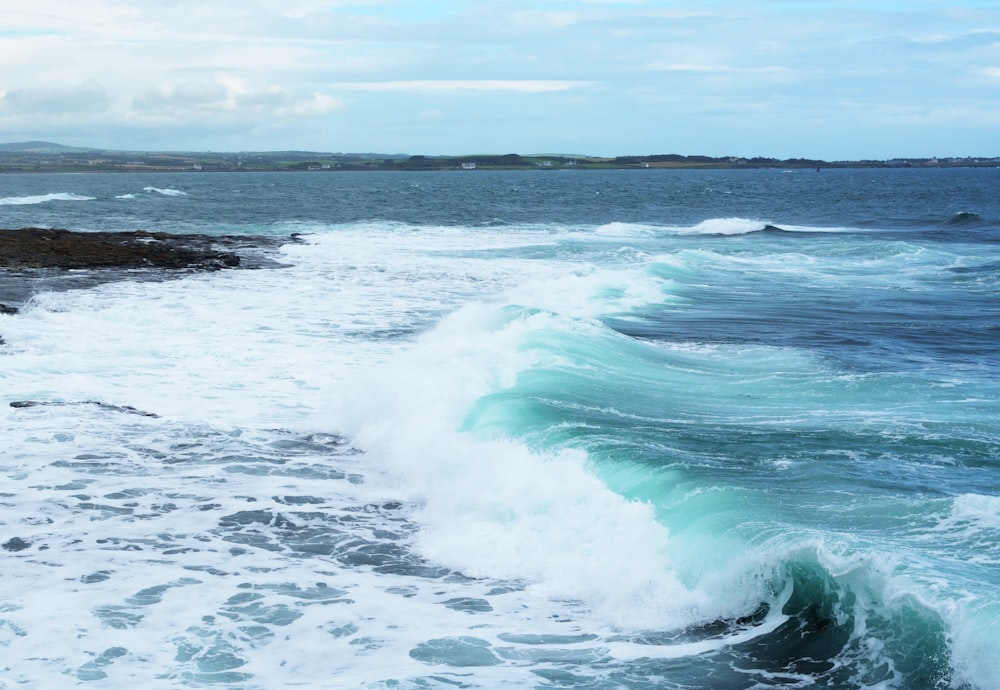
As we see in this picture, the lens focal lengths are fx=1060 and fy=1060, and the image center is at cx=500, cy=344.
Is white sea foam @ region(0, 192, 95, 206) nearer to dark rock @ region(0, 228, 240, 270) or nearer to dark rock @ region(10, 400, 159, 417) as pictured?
dark rock @ region(0, 228, 240, 270)

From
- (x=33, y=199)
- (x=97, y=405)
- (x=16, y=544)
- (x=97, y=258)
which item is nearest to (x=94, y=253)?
(x=97, y=258)

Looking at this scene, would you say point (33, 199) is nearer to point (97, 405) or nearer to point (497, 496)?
point (97, 405)

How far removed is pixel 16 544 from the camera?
29.5 feet

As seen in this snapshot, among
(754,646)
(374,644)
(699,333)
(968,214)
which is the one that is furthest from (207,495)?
(968,214)

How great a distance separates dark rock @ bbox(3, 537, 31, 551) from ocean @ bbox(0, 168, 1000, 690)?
0.02 metres

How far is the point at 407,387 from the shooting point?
1361cm

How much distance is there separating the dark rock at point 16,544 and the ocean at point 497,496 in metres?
0.02

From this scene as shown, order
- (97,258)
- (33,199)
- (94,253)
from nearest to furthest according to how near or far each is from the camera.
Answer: (97,258), (94,253), (33,199)

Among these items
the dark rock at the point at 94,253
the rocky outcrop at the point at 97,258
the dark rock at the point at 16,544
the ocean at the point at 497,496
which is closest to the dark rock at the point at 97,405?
the ocean at the point at 497,496

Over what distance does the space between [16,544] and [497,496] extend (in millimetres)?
4209

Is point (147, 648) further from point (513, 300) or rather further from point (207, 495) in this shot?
point (513, 300)

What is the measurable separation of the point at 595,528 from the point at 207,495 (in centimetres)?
386

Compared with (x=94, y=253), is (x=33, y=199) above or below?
above

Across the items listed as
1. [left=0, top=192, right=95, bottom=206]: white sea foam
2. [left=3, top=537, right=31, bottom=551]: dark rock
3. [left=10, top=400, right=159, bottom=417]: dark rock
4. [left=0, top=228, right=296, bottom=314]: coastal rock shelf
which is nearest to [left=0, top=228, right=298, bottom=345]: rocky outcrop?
[left=0, top=228, right=296, bottom=314]: coastal rock shelf
